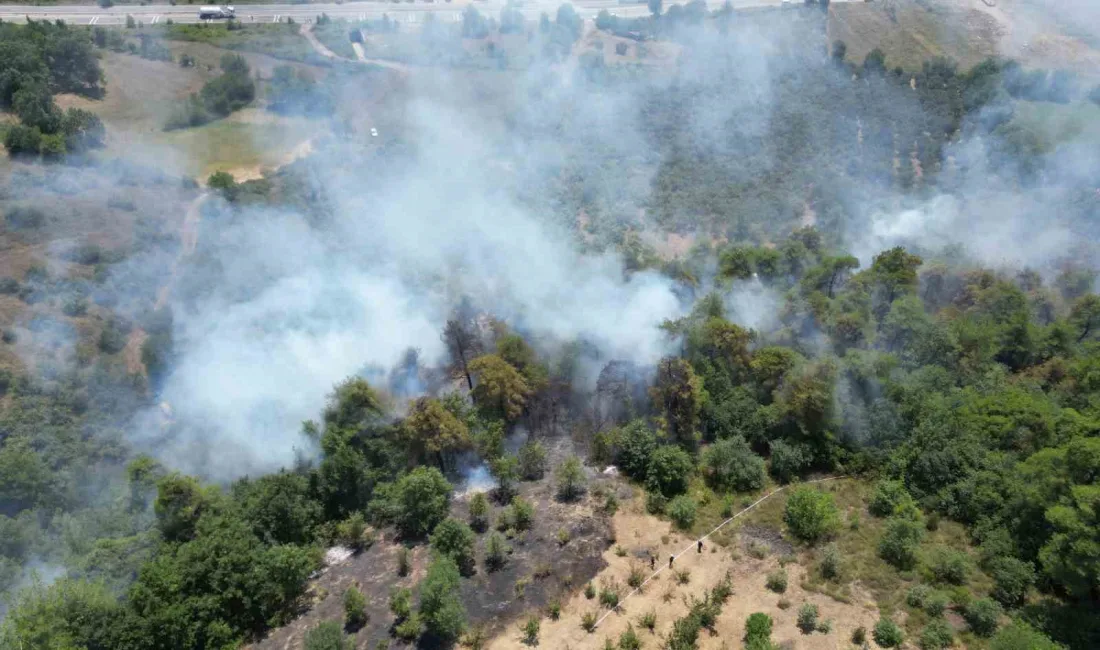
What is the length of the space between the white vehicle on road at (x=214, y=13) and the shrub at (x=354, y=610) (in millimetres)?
70133

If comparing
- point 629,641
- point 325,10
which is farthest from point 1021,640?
point 325,10

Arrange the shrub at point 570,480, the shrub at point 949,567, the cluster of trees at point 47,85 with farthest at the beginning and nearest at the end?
1. the cluster of trees at point 47,85
2. the shrub at point 570,480
3. the shrub at point 949,567

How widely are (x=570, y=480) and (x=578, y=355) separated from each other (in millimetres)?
7117

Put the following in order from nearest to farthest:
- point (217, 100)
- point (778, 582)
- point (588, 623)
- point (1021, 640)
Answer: point (1021, 640)
point (588, 623)
point (778, 582)
point (217, 100)

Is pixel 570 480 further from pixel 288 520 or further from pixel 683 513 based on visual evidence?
pixel 288 520

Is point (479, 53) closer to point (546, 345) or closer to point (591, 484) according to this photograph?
point (546, 345)

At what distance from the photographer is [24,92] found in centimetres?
5056

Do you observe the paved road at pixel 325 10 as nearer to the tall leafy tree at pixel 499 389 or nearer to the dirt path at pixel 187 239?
the dirt path at pixel 187 239

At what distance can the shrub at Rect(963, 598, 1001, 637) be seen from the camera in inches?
927

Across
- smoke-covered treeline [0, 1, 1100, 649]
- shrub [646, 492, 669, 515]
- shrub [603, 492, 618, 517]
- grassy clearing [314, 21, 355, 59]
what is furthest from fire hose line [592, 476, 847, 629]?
grassy clearing [314, 21, 355, 59]

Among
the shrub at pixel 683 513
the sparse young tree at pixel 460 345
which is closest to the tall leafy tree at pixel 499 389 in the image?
the sparse young tree at pixel 460 345

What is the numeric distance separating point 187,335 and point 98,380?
4646 millimetres

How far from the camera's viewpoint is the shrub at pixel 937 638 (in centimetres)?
2325

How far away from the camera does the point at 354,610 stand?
24.9m
